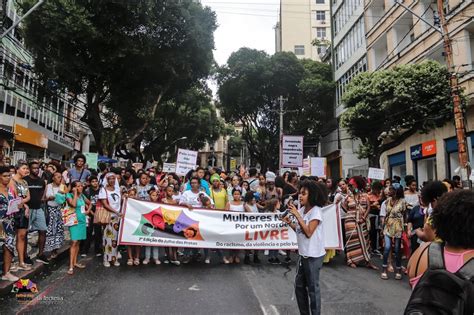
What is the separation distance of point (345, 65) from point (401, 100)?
16.5 m

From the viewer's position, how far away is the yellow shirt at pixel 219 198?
9.14m

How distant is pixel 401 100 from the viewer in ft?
60.0

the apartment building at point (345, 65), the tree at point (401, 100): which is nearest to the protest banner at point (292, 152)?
the tree at point (401, 100)

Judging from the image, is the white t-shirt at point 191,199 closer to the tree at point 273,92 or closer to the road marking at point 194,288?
the road marking at point 194,288

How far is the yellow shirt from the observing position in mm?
9141

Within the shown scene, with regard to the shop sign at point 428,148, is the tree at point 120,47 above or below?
above

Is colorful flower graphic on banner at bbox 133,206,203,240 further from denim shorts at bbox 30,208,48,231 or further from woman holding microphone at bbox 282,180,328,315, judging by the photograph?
woman holding microphone at bbox 282,180,328,315

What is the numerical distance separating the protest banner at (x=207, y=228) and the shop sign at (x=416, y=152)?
656 inches

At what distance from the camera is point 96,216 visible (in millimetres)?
7930

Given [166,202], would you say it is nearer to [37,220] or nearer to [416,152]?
[37,220]

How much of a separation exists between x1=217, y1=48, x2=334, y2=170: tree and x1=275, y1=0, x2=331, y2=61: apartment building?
2514 centimetres

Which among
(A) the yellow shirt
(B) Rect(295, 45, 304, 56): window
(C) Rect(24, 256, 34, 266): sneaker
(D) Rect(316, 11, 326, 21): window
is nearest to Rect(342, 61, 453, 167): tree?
(A) the yellow shirt

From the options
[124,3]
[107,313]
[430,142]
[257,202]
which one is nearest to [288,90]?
[430,142]

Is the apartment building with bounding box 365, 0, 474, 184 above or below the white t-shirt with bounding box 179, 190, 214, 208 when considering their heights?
above
